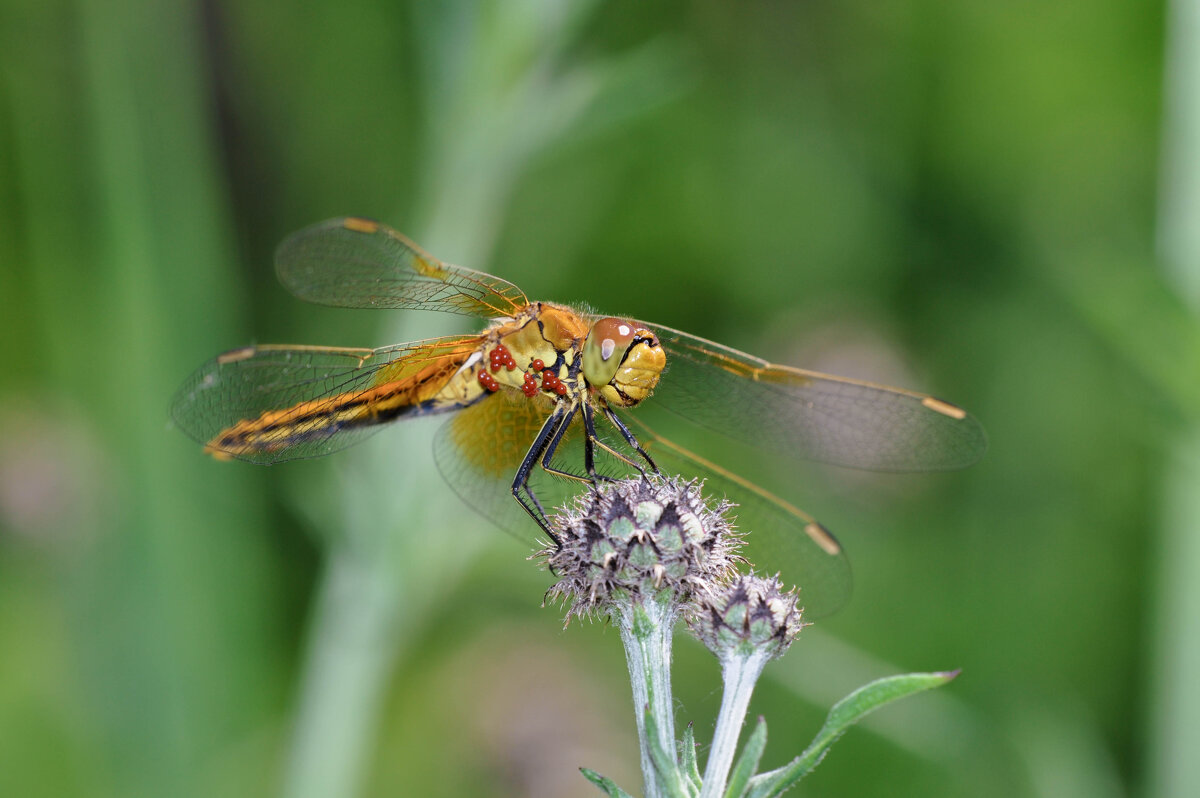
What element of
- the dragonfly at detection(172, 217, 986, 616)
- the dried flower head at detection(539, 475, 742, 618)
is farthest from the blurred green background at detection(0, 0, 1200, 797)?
the dried flower head at detection(539, 475, 742, 618)

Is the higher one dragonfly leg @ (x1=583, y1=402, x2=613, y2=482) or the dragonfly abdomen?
the dragonfly abdomen

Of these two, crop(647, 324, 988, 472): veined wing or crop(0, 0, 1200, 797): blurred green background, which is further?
crop(0, 0, 1200, 797): blurred green background

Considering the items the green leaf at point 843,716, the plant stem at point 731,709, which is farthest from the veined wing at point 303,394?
the green leaf at point 843,716

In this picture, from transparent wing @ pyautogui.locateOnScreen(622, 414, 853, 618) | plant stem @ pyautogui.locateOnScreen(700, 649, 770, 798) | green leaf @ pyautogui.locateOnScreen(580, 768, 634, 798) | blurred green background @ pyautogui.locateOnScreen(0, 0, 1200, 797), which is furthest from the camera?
blurred green background @ pyautogui.locateOnScreen(0, 0, 1200, 797)

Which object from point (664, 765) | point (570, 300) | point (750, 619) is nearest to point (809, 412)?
point (750, 619)

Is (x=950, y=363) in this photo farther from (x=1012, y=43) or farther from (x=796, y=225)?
(x=1012, y=43)

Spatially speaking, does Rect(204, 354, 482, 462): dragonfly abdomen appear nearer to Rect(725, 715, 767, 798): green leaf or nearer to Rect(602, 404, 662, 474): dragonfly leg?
Rect(602, 404, 662, 474): dragonfly leg

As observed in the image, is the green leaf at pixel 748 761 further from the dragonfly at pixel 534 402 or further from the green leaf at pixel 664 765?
the dragonfly at pixel 534 402
